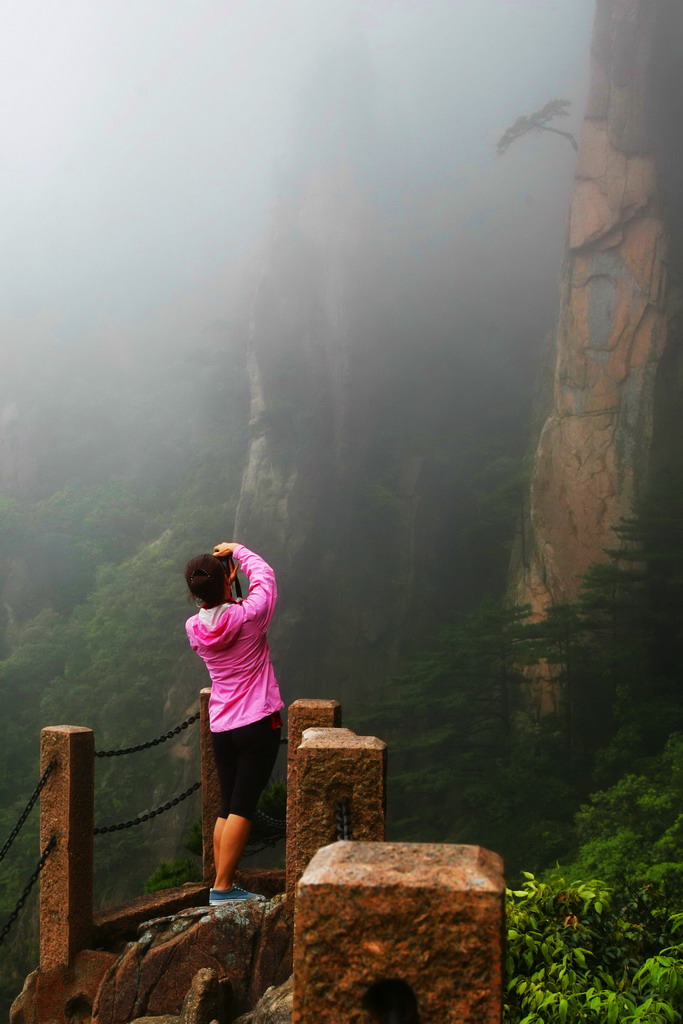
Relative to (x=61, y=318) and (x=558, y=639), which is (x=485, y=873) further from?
(x=61, y=318)

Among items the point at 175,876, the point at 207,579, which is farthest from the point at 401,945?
the point at 175,876

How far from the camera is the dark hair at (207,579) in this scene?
310cm

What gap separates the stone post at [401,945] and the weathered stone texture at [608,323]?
1345 cm

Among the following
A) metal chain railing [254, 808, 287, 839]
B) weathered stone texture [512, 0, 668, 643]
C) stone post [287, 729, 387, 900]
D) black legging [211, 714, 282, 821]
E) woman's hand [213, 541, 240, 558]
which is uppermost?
weathered stone texture [512, 0, 668, 643]

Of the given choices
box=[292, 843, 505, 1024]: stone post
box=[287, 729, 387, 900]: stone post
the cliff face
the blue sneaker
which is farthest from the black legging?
the cliff face

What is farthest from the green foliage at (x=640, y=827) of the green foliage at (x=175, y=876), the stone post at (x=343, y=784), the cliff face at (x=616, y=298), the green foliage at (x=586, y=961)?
the stone post at (x=343, y=784)

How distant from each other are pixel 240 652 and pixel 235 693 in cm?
15

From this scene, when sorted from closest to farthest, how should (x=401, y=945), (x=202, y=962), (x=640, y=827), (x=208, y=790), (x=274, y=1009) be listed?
(x=401, y=945) → (x=274, y=1009) → (x=202, y=962) → (x=208, y=790) → (x=640, y=827)

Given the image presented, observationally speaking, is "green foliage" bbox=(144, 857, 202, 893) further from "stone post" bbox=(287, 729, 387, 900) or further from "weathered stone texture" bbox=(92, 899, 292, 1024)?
"stone post" bbox=(287, 729, 387, 900)

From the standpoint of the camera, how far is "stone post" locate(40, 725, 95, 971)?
3.31m

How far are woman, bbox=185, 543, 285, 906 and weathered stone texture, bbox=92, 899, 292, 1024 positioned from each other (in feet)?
0.51

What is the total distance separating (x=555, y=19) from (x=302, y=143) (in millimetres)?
6094

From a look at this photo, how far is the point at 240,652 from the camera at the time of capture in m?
3.16

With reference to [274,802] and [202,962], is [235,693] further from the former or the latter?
[274,802]
